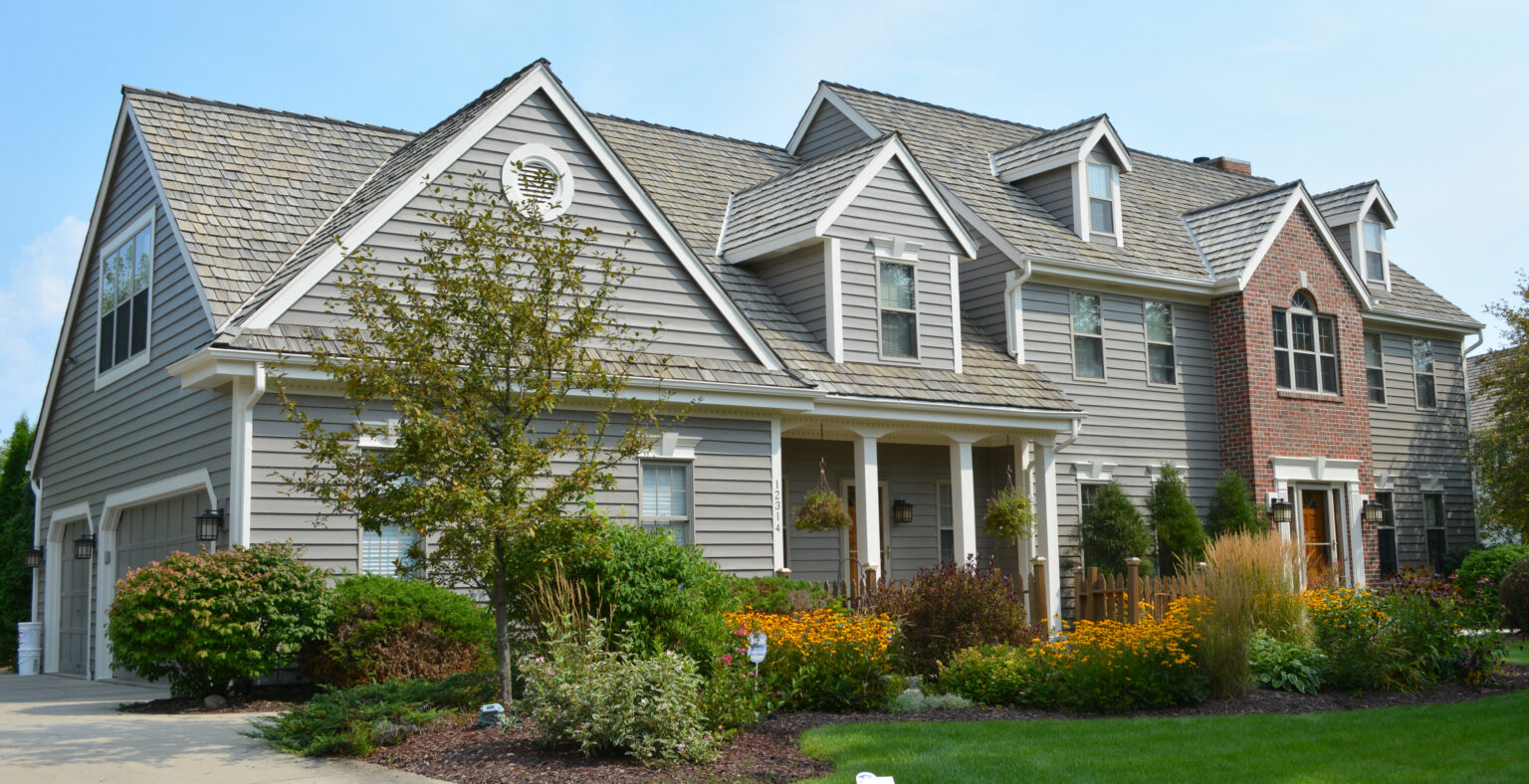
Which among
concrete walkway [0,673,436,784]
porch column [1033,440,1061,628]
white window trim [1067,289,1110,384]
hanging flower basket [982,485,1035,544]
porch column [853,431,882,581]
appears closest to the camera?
concrete walkway [0,673,436,784]

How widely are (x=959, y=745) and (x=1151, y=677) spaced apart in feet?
9.36

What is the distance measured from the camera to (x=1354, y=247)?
25.1 meters

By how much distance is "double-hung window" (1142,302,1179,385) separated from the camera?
21469 millimetres

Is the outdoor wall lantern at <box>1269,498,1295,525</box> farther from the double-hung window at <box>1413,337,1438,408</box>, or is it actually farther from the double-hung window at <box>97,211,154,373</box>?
the double-hung window at <box>97,211,154,373</box>

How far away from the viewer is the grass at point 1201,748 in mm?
8219

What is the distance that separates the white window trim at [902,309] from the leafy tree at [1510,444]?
13166 mm

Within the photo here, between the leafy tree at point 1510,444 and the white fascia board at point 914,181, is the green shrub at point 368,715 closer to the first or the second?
the white fascia board at point 914,181

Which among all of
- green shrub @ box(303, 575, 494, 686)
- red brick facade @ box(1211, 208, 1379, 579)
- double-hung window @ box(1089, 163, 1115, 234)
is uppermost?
double-hung window @ box(1089, 163, 1115, 234)

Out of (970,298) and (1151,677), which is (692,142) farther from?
(1151,677)

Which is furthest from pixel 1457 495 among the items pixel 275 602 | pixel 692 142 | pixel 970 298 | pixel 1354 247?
pixel 275 602

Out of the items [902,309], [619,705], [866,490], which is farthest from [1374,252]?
[619,705]

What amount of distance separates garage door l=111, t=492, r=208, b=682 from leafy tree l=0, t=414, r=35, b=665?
6.13m

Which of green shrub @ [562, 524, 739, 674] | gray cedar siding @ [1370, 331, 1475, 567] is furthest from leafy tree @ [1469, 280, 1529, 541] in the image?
green shrub @ [562, 524, 739, 674]

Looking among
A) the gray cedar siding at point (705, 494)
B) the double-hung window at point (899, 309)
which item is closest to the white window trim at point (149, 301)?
the gray cedar siding at point (705, 494)
